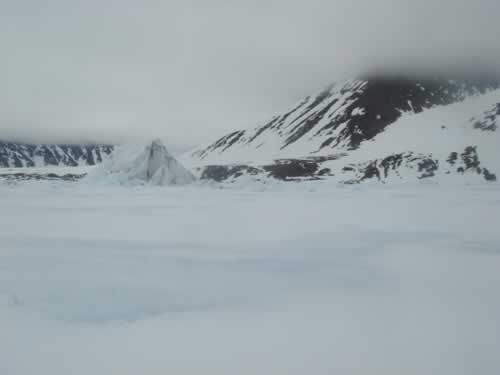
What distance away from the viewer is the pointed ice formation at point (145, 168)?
2531 centimetres

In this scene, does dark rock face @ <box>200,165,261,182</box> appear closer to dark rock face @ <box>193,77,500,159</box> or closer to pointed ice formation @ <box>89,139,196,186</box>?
dark rock face @ <box>193,77,500,159</box>

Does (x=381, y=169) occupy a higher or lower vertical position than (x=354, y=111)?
lower

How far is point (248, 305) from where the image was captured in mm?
2527

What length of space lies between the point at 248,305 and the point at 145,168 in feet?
82.2

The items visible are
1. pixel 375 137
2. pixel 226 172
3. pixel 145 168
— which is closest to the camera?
pixel 145 168

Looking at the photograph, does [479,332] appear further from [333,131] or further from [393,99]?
[393,99]

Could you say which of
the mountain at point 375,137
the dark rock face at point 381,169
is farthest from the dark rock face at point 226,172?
the mountain at point 375,137

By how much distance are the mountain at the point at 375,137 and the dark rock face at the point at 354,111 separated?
253mm

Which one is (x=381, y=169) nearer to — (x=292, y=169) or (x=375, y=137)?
(x=292, y=169)

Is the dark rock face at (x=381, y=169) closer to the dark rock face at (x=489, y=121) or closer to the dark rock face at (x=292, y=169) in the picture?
the dark rock face at (x=292, y=169)

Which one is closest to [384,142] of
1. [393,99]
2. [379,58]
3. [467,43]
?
[393,99]

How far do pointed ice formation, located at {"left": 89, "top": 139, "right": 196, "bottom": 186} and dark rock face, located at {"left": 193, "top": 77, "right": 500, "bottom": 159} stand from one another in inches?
2439

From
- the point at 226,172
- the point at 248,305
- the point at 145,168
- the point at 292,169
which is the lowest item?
the point at 248,305

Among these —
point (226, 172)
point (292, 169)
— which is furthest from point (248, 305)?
point (226, 172)
